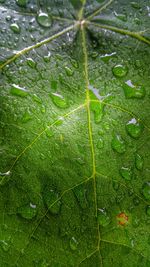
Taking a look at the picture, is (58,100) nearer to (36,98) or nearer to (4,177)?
(36,98)

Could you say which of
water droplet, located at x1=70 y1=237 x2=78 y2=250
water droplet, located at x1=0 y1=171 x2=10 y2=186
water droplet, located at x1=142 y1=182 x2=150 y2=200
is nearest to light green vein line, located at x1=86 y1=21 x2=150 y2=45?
water droplet, located at x1=142 y1=182 x2=150 y2=200

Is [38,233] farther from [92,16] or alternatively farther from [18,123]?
[92,16]

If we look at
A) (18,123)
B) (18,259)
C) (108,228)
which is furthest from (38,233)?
(18,123)

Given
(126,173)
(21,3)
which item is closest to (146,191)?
(126,173)

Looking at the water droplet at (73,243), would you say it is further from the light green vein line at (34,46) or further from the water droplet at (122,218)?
the light green vein line at (34,46)

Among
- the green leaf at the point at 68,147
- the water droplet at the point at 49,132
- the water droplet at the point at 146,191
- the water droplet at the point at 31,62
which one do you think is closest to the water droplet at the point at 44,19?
the green leaf at the point at 68,147

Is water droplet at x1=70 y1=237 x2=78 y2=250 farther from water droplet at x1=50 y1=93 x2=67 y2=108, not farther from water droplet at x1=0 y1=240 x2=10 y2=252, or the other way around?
water droplet at x1=50 y1=93 x2=67 y2=108
